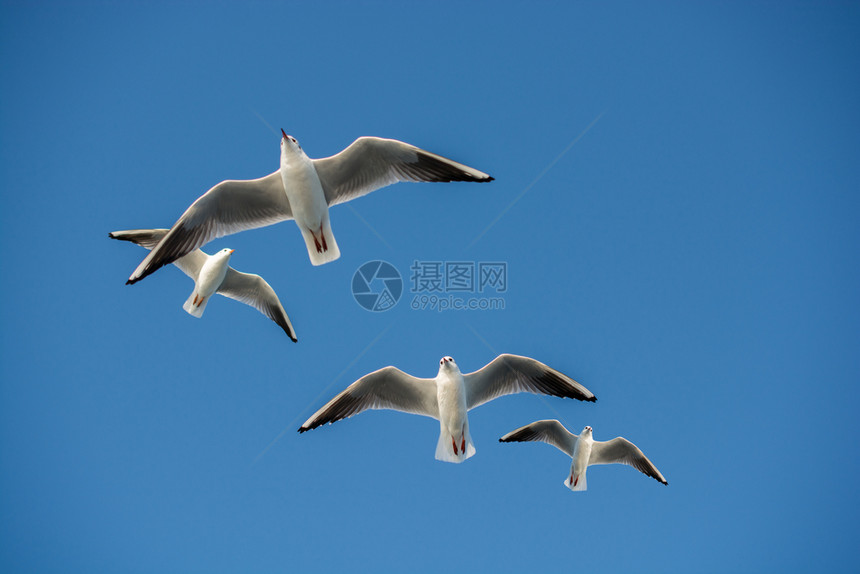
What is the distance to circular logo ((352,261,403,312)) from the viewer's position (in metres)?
10.3

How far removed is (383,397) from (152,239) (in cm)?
404

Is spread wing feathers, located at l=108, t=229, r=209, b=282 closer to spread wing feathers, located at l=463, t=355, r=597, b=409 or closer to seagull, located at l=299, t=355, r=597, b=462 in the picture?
seagull, located at l=299, t=355, r=597, b=462

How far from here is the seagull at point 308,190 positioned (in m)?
7.19

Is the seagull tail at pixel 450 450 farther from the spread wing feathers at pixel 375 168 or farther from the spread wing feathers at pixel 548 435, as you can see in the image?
the spread wing feathers at pixel 375 168

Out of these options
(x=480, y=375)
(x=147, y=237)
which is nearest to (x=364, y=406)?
(x=480, y=375)

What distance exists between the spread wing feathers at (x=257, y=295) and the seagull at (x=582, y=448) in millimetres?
4135

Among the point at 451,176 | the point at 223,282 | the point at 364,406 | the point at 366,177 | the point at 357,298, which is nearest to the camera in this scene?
the point at 451,176

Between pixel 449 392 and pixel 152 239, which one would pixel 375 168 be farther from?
pixel 152 239

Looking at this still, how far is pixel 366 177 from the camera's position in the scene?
303 inches

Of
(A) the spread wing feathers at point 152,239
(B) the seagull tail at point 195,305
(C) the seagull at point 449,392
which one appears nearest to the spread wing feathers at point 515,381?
(C) the seagull at point 449,392

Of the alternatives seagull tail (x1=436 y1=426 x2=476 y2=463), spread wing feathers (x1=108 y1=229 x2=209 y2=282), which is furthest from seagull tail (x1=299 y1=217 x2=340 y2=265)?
seagull tail (x1=436 y1=426 x2=476 y2=463)

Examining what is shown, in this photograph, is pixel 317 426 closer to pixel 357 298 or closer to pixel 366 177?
pixel 357 298

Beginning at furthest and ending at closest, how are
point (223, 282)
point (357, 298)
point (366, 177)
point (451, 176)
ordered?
point (357, 298) < point (223, 282) < point (366, 177) < point (451, 176)

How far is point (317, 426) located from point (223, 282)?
268 centimetres
